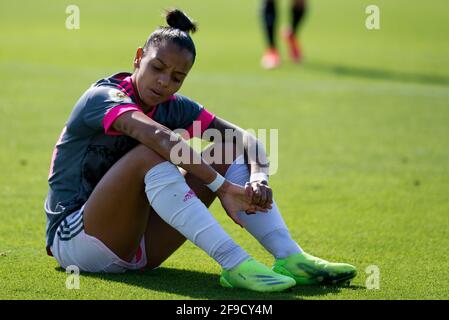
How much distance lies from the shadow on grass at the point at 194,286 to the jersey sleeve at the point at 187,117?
83 cm

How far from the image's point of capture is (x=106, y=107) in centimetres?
480

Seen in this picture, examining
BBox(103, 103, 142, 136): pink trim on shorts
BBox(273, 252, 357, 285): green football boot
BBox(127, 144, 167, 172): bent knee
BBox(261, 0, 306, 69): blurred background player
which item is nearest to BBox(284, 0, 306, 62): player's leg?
BBox(261, 0, 306, 69): blurred background player

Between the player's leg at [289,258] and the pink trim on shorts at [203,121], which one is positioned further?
the pink trim on shorts at [203,121]

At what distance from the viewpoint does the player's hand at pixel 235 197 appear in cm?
481

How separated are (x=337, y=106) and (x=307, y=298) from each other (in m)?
7.15

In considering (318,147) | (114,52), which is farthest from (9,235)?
(114,52)

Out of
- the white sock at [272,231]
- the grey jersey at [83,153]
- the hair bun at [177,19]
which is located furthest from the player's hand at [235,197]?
the hair bun at [177,19]

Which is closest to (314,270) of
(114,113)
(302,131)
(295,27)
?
(114,113)

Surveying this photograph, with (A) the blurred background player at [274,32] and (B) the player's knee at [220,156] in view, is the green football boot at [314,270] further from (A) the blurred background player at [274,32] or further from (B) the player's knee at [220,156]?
(A) the blurred background player at [274,32]

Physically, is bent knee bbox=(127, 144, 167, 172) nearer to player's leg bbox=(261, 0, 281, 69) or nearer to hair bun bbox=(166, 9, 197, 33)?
hair bun bbox=(166, 9, 197, 33)

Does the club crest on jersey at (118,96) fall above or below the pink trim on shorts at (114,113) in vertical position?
above

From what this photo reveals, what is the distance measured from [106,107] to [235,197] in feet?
2.71

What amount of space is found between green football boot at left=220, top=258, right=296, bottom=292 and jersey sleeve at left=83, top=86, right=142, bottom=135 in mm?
964

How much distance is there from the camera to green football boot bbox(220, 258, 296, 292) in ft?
15.3
